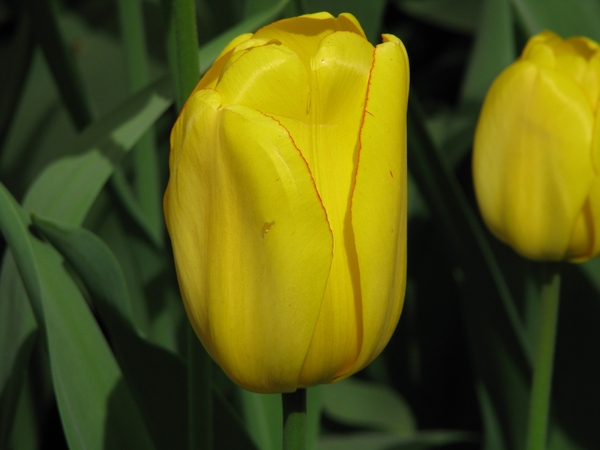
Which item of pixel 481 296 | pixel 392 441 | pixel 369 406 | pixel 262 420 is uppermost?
pixel 481 296

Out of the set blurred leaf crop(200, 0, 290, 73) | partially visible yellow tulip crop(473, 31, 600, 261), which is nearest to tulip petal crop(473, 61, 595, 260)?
partially visible yellow tulip crop(473, 31, 600, 261)

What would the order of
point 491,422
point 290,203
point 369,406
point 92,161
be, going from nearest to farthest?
point 290,203, point 92,161, point 491,422, point 369,406

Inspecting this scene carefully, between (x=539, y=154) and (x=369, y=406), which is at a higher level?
(x=539, y=154)

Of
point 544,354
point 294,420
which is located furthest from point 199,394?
point 544,354

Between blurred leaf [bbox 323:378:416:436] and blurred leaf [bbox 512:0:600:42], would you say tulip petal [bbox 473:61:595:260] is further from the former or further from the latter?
blurred leaf [bbox 323:378:416:436]

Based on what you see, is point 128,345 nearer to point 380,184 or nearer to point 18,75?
point 380,184

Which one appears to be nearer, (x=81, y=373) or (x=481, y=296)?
(x=81, y=373)

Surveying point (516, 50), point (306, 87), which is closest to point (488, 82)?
point (516, 50)

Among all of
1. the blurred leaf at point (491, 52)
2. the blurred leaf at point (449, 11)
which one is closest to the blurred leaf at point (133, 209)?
the blurred leaf at point (491, 52)
